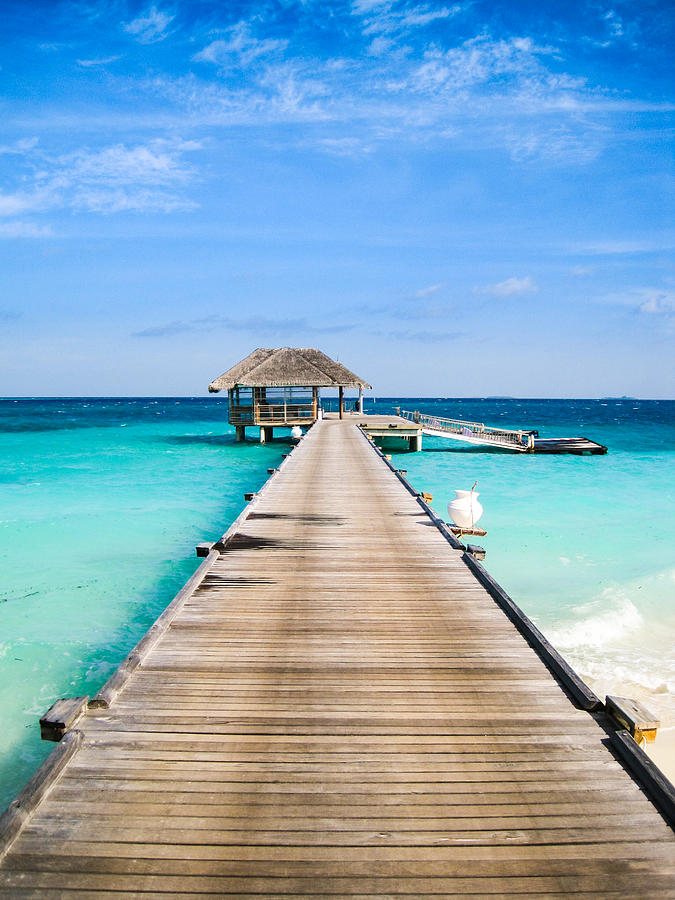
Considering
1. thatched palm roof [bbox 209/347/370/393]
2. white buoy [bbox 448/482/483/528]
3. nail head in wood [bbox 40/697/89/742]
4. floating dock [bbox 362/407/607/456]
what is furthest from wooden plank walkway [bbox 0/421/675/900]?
thatched palm roof [bbox 209/347/370/393]

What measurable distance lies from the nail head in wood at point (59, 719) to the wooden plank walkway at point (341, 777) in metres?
0.10

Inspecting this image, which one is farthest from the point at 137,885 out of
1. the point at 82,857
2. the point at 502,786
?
the point at 502,786

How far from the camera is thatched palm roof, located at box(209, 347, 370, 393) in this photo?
2944 cm

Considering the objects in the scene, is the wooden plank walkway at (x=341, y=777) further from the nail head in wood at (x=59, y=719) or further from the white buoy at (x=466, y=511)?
the white buoy at (x=466, y=511)

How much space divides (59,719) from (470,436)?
88.3 ft

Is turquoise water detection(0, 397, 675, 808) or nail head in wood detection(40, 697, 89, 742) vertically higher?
nail head in wood detection(40, 697, 89, 742)

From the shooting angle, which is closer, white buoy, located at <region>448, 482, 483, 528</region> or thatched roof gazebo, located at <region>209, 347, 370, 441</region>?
white buoy, located at <region>448, 482, 483, 528</region>

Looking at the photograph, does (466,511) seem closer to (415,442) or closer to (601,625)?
(601,625)

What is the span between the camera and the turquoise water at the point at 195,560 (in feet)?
23.2

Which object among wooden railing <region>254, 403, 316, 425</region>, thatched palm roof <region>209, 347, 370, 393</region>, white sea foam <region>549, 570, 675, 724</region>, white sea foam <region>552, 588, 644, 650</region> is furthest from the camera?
wooden railing <region>254, 403, 316, 425</region>

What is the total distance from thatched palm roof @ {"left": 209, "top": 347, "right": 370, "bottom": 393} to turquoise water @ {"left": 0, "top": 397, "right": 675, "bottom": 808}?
4526 millimetres

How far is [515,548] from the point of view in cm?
1280

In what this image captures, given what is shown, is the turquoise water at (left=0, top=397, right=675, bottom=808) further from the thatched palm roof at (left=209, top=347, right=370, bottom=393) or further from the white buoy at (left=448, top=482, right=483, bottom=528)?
the thatched palm roof at (left=209, top=347, right=370, bottom=393)

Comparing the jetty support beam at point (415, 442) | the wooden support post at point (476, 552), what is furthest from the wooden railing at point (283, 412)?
the wooden support post at point (476, 552)
